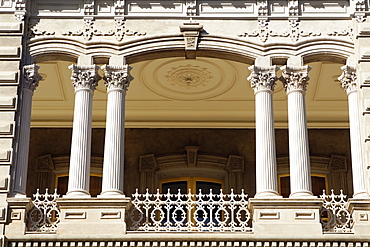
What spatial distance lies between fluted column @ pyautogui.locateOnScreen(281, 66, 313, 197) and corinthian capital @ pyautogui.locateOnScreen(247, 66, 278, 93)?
0.27 m

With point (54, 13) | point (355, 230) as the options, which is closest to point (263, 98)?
point (355, 230)

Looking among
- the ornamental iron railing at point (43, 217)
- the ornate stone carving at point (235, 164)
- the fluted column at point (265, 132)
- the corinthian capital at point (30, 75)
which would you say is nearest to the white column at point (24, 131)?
the corinthian capital at point (30, 75)

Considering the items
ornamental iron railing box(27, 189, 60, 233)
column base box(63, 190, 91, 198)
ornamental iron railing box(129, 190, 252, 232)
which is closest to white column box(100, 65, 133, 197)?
column base box(63, 190, 91, 198)

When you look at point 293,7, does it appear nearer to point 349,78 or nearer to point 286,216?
point 349,78

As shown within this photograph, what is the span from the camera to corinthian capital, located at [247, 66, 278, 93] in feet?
73.9

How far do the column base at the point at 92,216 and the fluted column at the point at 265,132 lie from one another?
310 cm

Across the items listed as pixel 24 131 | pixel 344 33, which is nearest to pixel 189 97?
pixel 344 33

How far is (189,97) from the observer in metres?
27.1

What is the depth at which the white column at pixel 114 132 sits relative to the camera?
2144 cm

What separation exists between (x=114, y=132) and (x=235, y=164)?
6.04 metres

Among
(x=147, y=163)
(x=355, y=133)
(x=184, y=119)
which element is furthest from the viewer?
(x=184, y=119)

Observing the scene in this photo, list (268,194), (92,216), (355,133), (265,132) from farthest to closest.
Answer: (355,133) → (265,132) → (268,194) → (92,216)

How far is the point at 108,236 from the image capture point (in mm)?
20609

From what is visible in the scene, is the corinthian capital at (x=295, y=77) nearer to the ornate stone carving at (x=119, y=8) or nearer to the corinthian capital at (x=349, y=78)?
the corinthian capital at (x=349, y=78)
